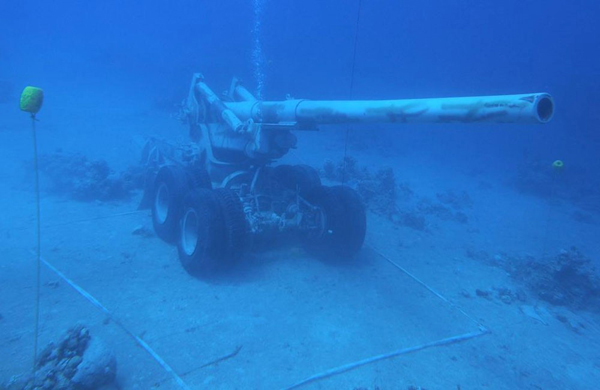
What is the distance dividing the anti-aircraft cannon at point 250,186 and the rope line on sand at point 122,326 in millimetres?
1494

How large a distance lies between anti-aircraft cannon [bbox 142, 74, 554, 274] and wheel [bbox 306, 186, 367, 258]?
0.02m

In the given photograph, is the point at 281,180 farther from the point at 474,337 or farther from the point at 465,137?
the point at 465,137

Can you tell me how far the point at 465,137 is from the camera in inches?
1582

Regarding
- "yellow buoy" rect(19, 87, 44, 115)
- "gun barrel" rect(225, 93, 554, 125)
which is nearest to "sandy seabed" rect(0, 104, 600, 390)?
"yellow buoy" rect(19, 87, 44, 115)

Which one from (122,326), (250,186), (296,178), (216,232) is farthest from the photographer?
(296,178)

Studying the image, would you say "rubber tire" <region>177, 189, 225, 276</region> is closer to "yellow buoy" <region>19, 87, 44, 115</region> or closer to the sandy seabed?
the sandy seabed

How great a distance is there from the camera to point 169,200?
7332 mm

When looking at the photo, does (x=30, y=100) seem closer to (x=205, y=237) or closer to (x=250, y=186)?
(x=205, y=237)

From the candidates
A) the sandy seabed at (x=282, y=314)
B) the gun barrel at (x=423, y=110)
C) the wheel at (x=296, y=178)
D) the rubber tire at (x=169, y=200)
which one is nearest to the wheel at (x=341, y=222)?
the sandy seabed at (x=282, y=314)

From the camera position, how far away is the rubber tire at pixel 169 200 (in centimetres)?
712

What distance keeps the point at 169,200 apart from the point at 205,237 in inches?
79.9

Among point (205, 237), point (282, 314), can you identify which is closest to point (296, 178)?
point (205, 237)

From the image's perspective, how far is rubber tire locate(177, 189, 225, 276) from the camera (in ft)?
19.0

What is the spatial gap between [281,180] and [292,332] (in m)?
3.80
